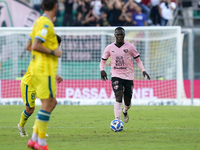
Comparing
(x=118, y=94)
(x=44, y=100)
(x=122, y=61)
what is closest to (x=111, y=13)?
(x=122, y=61)

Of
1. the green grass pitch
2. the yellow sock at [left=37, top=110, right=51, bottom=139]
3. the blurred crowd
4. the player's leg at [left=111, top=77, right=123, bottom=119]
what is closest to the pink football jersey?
the player's leg at [left=111, top=77, right=123, bottom=119]

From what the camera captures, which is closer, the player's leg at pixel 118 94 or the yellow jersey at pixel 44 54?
the yellow jersey at pixel 44 54

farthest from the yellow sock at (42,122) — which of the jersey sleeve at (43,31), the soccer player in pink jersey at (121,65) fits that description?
the soccer player in pink jersey at (121,65)

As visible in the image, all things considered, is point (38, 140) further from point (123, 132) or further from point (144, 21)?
point (144, 21)

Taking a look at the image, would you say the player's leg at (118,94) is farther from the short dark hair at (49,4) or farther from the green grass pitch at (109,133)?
the short dark hair at (49,4)

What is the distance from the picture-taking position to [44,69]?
5.56 meters

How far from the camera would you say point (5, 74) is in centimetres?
1683

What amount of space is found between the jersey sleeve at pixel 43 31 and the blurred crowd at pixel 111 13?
46.1ft

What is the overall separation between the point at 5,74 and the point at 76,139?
1045 cm

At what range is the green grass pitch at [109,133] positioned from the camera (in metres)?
6.39

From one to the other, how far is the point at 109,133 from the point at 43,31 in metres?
3.20

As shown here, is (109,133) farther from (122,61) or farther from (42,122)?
(42,122)

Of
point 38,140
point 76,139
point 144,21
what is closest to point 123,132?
point 76,139

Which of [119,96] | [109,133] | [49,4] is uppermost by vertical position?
[49,4]
